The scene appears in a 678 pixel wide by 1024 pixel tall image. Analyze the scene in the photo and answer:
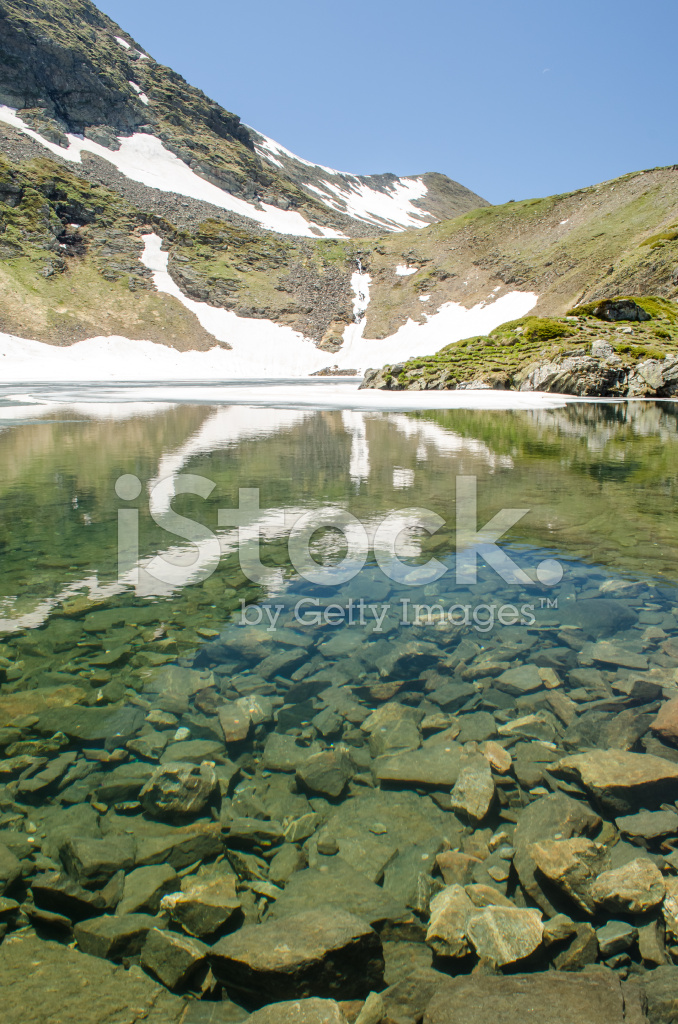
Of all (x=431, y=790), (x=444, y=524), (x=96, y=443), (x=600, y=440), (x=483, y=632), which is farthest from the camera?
(x=600, y=440)

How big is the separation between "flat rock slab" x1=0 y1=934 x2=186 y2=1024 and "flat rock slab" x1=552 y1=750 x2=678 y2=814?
2519mm

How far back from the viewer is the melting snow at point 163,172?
399 ft

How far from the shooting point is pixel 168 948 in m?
2.58

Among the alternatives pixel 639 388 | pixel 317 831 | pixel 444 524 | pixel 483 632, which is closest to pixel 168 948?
pixel 317 831

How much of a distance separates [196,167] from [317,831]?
169484 mm

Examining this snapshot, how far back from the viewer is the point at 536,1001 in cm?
228

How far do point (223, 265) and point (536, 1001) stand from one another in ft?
373

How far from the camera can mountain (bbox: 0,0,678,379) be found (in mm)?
82312

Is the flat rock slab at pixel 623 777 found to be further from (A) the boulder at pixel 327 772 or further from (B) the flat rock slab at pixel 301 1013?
(B) the flat rock slab at pixel 301 1013

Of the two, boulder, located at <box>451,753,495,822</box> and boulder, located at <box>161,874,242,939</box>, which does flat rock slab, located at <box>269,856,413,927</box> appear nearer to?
boulder, located at <box>161,874,242,939</box>

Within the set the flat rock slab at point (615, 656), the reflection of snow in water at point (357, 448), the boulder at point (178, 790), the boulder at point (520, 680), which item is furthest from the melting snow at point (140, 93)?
the boulder at point (178, 790)

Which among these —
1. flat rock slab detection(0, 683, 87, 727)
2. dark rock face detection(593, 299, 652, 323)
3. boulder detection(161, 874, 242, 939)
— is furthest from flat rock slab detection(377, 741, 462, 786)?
dark rock face detection(593, 299, 652, 323)

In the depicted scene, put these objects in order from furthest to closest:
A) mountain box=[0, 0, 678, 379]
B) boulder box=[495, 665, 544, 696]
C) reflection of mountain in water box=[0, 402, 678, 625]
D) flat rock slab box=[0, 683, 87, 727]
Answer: mountain box=[0, 0, 678, 379], reflection of mountain in water box=[0, 402, 678, 625], boulder box=[495, 665, 544, 696], flat rock slab box=[0, 683, 87, 727]

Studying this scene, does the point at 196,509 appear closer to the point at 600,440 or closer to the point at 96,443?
the point at 96,443
